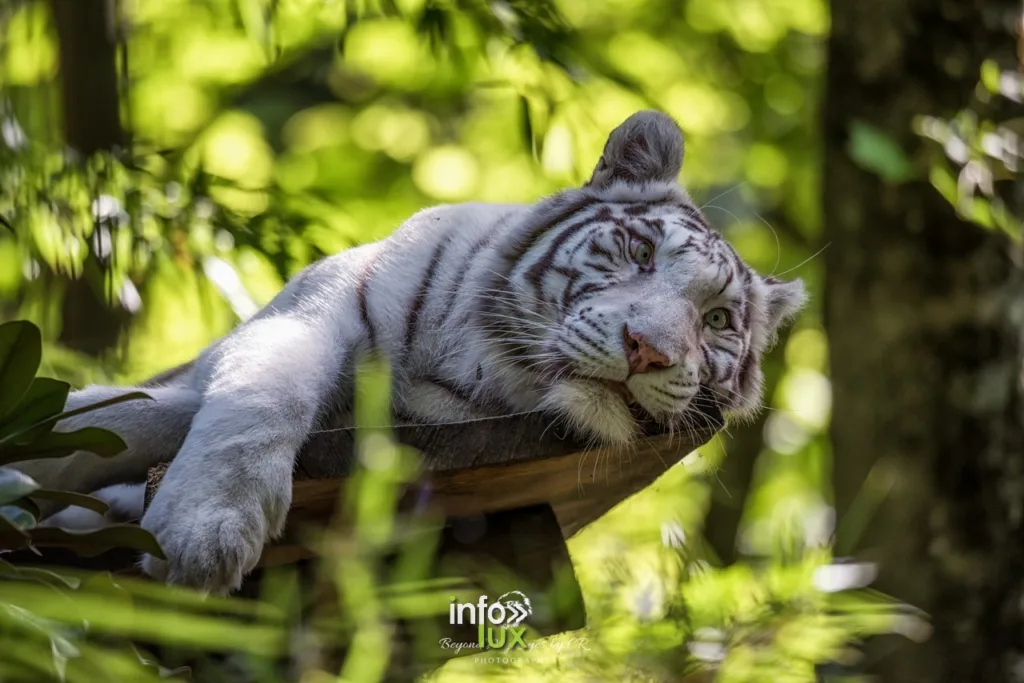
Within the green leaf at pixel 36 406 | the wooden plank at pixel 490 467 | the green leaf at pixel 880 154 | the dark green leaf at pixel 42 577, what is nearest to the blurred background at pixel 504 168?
the green leaf at pixel 880 154

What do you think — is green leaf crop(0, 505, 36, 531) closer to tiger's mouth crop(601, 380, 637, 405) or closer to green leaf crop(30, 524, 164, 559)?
green leaf crop(30, 524, 164, 559)

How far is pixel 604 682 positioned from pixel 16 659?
0.86 m

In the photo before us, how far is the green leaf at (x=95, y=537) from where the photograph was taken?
1.26 m

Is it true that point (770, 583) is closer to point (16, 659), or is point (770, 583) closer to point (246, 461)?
point (246, 461)

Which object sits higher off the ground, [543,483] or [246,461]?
[246,461]

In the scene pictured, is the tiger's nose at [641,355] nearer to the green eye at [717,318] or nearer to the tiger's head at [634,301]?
the tiger's head at [634,301]

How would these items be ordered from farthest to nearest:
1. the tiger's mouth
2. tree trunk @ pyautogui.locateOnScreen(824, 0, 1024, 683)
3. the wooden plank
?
tree trunk @ pyautogui.locateOnScreen(824, 0, 1024, 683) < the tiger's mouth < the wooden plank

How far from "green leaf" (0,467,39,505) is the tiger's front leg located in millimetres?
288

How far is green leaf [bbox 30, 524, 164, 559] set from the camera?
4.13 feet

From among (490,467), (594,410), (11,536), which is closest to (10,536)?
(11,536)

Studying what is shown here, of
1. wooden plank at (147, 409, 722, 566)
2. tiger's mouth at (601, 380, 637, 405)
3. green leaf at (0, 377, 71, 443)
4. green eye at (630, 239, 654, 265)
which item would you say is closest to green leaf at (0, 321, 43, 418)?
green leaf at (0, 377, 71, 443)

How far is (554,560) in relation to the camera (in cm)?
191

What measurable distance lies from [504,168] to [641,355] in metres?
4.83

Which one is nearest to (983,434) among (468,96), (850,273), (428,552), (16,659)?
(850,273)
